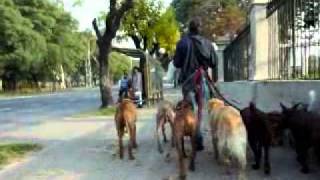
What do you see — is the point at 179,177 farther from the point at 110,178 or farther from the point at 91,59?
the point at 91,59

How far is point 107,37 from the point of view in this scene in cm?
2662

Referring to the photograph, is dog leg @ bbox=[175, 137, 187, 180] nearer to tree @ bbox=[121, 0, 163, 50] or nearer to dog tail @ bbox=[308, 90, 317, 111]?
dog tail @ bbox=[308, 90, 317, 111]

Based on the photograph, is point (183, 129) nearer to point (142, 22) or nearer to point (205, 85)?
point (205, 85)

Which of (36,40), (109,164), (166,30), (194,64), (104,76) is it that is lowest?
(109,164)

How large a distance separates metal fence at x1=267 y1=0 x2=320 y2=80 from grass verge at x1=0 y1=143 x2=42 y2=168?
203 inches

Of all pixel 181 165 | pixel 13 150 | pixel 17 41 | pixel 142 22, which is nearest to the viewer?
pixel 181 165

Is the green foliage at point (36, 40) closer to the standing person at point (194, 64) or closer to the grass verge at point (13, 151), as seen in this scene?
the grass verge at point (13, 151)

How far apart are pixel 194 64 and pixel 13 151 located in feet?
14.1

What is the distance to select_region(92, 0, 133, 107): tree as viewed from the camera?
26172 mm

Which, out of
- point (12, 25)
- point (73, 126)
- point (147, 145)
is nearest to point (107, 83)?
→ point (73, 126)

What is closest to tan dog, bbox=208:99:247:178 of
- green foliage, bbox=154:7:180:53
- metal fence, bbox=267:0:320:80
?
metal fence, bbox=267:0:320:80

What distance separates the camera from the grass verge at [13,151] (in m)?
11.5

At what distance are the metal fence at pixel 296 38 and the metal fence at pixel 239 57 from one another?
2696mm

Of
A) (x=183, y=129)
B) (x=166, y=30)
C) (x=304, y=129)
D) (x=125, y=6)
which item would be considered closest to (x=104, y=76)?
(x=125, y=6)
